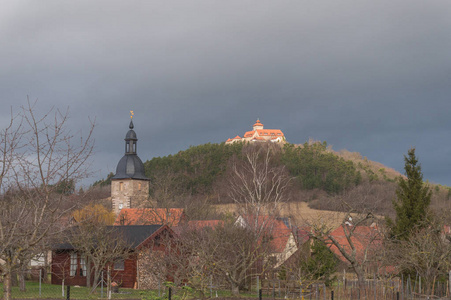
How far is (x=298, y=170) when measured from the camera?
10862cm

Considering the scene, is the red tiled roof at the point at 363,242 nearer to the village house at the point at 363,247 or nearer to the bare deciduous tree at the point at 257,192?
the village house at the point at 363,247

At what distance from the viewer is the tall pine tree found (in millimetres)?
30375

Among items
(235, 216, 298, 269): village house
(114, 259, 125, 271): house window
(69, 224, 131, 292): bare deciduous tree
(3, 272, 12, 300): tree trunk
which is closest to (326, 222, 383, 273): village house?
(235, 216, 298, 269): village house

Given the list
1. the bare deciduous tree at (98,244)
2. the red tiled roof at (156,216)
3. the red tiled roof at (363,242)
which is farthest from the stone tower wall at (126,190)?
the bare deciduous tree at (98,244)

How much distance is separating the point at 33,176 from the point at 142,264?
24538mm

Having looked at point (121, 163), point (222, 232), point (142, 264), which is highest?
point (121, 163)

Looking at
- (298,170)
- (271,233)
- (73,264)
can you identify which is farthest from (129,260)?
(298,170)

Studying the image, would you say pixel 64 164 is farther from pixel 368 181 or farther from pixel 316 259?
pixel 368 181

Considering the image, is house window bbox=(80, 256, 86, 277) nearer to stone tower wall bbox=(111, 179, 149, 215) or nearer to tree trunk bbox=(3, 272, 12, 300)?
tree trunk bbox=(3, 272, 12, 300)

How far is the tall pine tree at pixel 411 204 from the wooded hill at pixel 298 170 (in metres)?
58.6

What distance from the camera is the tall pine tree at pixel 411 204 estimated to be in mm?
30375

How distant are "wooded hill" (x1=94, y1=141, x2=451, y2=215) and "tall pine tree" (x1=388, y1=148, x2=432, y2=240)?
58604 mm

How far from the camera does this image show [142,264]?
33062mm

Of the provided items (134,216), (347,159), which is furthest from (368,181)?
(134,216)
